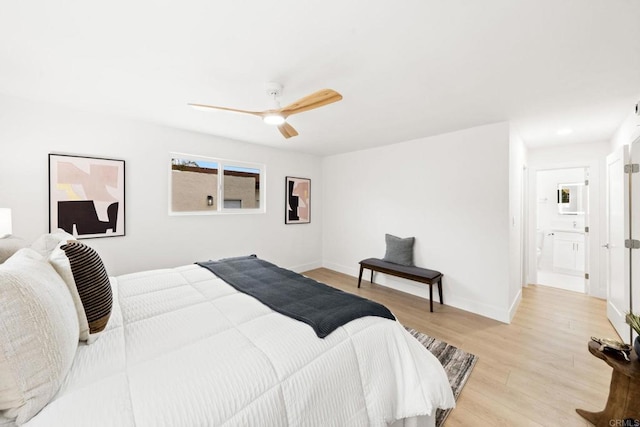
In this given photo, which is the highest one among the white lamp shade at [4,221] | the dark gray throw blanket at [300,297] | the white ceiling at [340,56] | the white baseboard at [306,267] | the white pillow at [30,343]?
the white ceiling at [340,56]

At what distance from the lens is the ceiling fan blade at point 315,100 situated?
1.67 m

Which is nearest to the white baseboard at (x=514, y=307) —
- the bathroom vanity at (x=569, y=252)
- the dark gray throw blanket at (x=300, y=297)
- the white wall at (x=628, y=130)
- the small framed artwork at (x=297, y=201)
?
the white wall at (x=628, y=130)

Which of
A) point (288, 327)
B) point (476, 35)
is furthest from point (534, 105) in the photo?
point (288, 327)

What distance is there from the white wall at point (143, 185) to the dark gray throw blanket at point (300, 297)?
4.10 feet

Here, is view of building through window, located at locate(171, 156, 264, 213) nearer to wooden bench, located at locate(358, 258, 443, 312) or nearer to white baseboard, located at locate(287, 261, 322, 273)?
white baseboard, located at locate(287, 261, 322, 273)

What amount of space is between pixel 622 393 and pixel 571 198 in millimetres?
5192

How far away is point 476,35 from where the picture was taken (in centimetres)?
149

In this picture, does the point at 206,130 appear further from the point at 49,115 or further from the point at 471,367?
the point at 471,367

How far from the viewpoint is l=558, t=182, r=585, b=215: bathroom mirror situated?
4949 mm

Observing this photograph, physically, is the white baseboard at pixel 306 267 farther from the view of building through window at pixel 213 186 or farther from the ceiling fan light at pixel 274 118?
the ceiling fan light at pixel 274 118

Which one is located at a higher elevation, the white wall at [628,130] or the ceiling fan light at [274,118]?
the white wall at [628,130]

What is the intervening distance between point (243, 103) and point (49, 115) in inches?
80.9

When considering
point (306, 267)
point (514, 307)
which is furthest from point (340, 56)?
point (306, 267)

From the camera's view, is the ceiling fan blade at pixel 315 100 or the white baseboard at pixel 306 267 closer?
the ceiling fan blade at pixel 315 100
